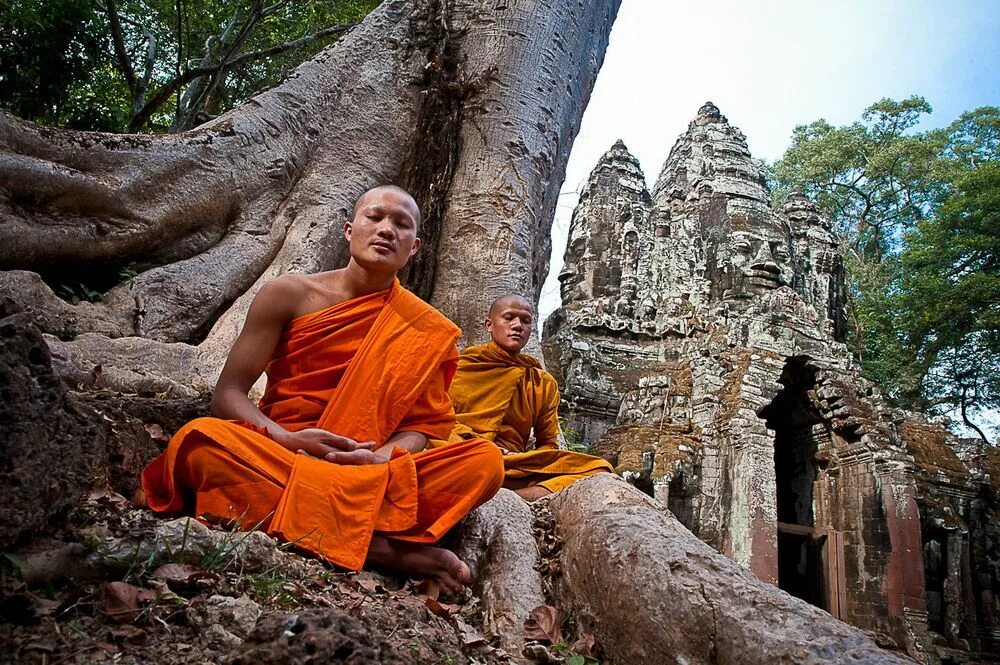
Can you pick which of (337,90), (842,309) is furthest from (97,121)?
(842,309)

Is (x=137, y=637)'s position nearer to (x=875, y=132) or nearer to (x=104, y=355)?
(x=104, y=355)

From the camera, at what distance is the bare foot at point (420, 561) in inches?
86.7

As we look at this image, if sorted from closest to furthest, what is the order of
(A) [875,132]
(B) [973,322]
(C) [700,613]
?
(C) [700,613] < (B) [973,322] < (A) [875,132]

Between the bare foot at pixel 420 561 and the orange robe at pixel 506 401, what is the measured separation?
1.36m

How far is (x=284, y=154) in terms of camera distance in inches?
172

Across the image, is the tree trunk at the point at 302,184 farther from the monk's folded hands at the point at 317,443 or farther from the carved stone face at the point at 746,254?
the carved stone face at the point at 746,254

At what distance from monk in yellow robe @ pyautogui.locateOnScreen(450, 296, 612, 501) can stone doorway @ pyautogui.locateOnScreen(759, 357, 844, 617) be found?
776 cm

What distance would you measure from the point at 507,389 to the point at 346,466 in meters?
1.89

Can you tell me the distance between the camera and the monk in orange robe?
82.7 inches

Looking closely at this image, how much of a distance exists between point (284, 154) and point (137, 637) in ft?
11.1

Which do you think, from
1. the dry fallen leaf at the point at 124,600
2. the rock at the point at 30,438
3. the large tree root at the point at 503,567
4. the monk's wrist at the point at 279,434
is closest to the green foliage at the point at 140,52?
the monk's wrist at the point at 279,434

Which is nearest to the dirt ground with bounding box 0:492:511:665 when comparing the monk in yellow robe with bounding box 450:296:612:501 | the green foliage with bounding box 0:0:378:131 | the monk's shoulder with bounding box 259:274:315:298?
the monk's shoulder with bounding box 259:274:315:298

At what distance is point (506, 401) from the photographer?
4012 millimetres

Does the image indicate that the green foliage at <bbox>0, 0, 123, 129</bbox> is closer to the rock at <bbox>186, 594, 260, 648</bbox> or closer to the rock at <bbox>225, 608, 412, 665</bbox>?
the rock at <bbox>186, 594, 260, 648</bbox>
